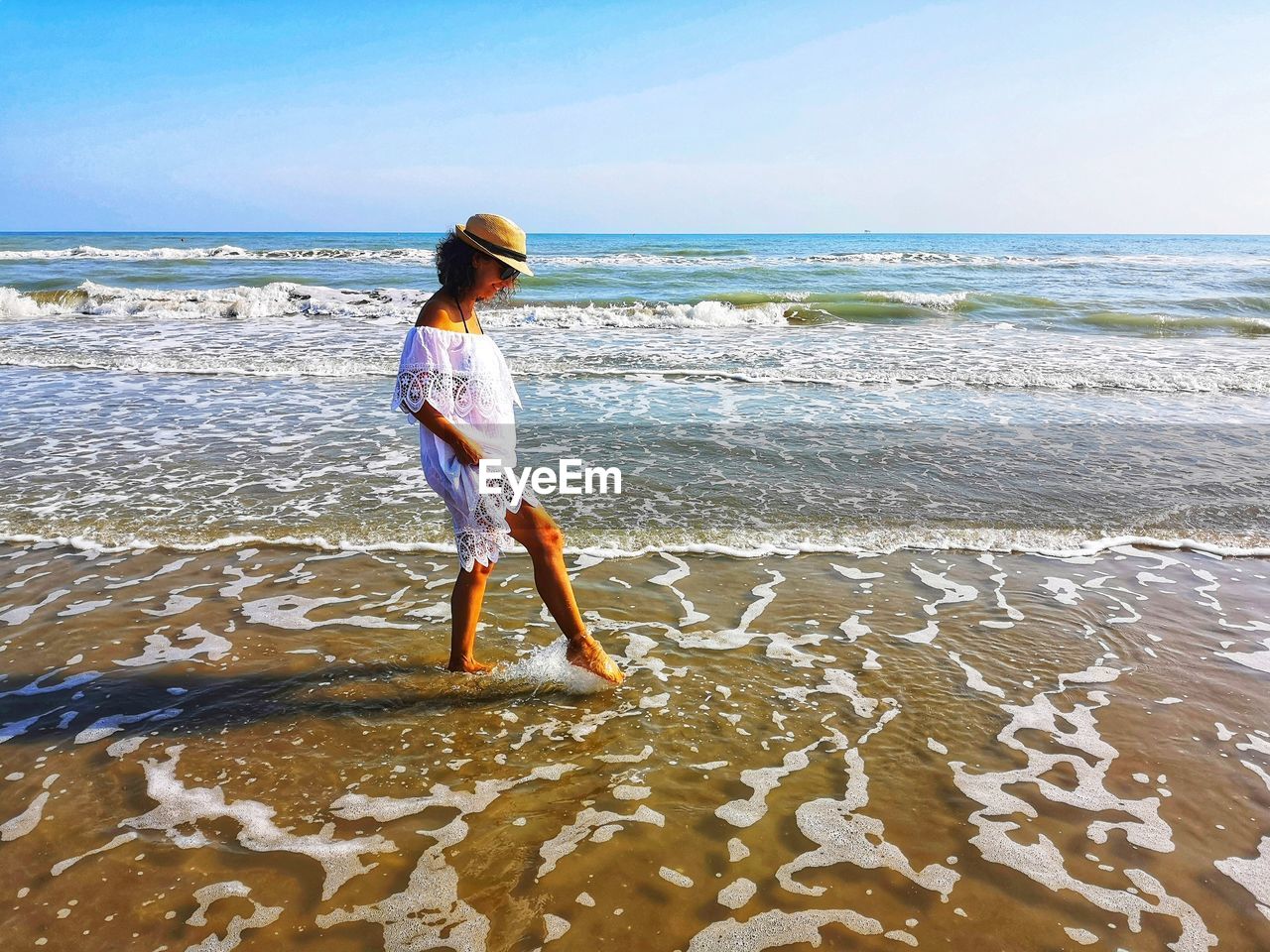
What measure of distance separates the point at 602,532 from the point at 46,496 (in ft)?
14.7

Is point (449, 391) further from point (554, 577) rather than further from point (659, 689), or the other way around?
point (659, 689)

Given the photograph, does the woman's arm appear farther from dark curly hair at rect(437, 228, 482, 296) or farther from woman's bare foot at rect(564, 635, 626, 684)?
woman's bare foot at rect(564, 635, 626, 684)

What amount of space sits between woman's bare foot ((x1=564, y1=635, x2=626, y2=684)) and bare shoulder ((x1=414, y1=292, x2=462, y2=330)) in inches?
60.6

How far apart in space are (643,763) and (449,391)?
175 cm

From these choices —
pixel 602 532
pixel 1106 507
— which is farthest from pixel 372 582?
pixel 1106 507

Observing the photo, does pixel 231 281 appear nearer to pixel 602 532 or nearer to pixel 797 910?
pixel 602 532

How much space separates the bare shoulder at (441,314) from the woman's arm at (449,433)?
1.12ft

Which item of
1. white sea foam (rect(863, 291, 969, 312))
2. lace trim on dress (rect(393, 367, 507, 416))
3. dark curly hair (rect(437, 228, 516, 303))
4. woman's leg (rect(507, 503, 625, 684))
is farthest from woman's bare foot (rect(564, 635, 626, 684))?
white sea foam (rect(863, 291, 969, 312))

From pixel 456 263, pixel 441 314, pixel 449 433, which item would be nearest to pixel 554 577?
pixel 449 433

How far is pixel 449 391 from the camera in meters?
3.38

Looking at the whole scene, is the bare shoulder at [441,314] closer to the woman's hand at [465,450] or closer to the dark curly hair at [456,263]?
the dark curly hair at [456,263]

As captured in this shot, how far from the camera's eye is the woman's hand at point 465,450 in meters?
3.40

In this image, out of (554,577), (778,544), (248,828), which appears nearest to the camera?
(248,828)

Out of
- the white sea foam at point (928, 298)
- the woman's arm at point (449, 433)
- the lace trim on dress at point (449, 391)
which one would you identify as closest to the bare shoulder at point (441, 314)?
the lace trim on dress at point (449, 391)
